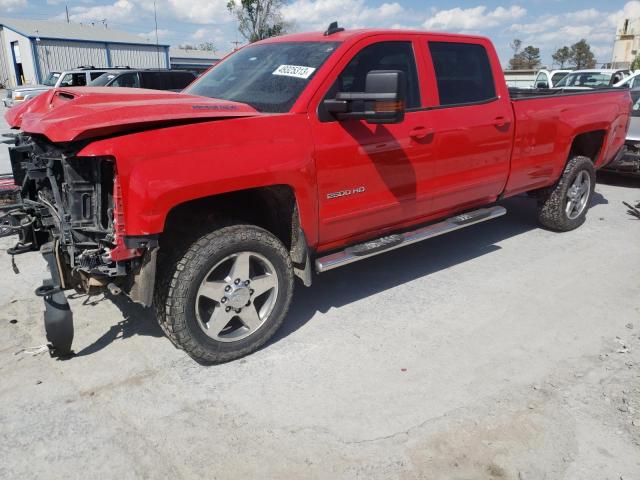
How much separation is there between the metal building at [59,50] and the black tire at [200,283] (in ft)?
126

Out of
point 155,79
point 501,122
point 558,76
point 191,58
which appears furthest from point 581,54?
point 501,122

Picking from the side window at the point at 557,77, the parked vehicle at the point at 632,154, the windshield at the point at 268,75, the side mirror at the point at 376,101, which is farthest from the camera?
the side window at the point at 557,77

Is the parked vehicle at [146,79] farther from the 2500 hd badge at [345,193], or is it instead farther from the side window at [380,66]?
the 2500 hd badge at [345,193]

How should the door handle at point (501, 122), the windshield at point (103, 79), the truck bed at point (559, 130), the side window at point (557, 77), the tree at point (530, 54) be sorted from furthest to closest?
the tree at point (530, 54)
the side window at point (557, 77)
the windshield at point (103, 79)
the truck bed at point (559, 130)
the door handle at point (501, 122)

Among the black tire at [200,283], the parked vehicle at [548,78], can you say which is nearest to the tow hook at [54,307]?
the black tire at [200,283]

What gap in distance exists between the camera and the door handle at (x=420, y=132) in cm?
397

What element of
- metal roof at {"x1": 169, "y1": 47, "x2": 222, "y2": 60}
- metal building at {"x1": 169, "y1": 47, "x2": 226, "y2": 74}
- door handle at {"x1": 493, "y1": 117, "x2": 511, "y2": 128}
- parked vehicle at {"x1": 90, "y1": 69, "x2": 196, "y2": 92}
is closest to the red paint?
door handle at {"x1": 493, "y1": 117, "x2": 511, "y2": 128}

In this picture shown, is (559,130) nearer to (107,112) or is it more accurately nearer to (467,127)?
(467,127)

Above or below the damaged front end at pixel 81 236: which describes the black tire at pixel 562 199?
below

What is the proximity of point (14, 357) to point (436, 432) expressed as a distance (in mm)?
2655

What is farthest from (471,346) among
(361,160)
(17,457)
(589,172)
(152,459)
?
(589,172)

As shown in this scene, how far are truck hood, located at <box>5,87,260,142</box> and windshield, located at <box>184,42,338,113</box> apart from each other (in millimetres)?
263

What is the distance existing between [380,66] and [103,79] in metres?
12.2

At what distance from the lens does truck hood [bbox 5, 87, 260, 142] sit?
2809mm
